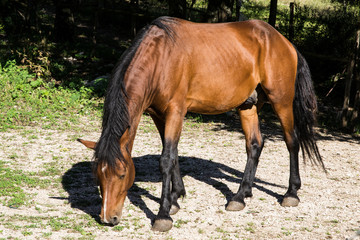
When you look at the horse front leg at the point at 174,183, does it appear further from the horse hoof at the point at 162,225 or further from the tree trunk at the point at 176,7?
the tree trunk at the point at 176,7

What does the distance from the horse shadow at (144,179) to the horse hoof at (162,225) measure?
309 millimetres

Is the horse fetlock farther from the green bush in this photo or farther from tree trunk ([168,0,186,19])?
tree trunk ([168,0,186,19])

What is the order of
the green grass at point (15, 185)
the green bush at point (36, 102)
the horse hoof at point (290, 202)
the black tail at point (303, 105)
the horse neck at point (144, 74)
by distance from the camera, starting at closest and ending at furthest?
the horse neck at point (144, 74) < the green grass at point (15, 185) < the horse hoof at point (290, 202) < the black tail at point (303, 105) < the green bush at point (36, 102)

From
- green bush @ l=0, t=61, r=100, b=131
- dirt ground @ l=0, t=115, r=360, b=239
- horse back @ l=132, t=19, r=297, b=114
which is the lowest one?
dirt ground @ l=0, t=115, r=360, b=239

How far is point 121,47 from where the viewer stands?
46.0ft

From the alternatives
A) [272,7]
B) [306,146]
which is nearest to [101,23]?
[272,7]

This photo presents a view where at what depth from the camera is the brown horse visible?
4043mm

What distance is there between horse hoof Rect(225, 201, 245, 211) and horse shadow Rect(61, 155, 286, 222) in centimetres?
37

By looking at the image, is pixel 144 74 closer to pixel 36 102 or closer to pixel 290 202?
pixel 290 202

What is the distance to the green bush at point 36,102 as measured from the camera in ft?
28.1

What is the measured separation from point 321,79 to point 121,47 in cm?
611

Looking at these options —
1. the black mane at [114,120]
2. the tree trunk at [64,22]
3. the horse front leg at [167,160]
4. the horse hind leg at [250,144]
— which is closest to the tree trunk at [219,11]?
the tree trunk at [64,22]

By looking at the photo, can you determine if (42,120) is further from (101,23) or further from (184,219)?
(101,23)

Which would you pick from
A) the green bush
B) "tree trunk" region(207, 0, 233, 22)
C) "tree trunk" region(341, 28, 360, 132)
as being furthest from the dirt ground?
"tree trunk" region(207, 0, 233, 22)
